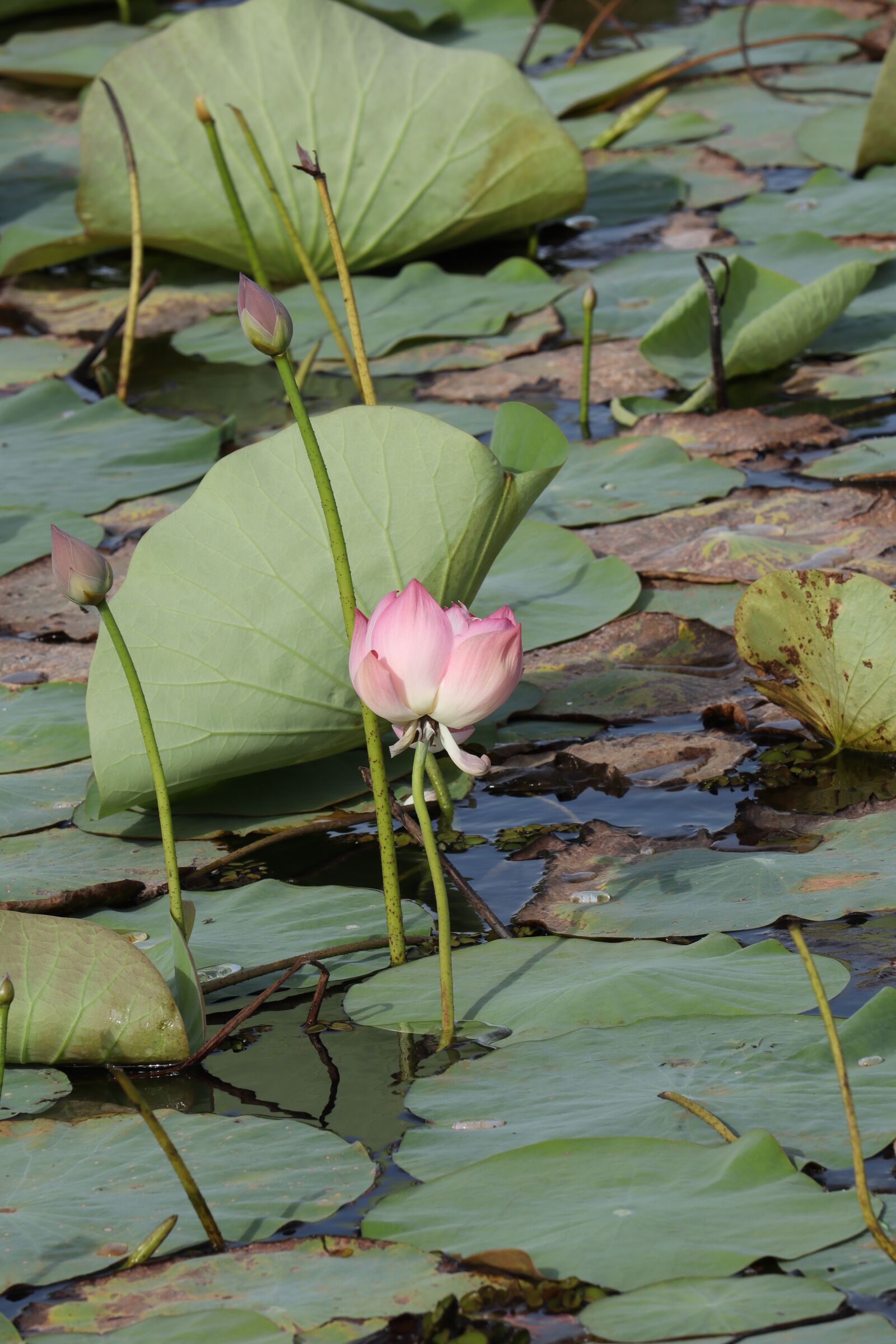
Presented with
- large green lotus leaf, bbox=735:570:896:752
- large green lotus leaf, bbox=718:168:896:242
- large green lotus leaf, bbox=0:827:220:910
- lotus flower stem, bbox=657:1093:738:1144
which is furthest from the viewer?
large green lotus leaf, bbox=718:168:896:242

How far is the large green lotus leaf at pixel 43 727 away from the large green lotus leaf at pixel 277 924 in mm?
423

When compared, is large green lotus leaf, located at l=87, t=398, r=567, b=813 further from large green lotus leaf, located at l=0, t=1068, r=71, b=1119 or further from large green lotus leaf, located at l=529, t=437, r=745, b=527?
Result: large green lotus leaf, located at l=529, t=437, r=745, b=527

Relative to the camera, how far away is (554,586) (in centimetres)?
243

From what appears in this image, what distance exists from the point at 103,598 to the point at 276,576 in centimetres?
50

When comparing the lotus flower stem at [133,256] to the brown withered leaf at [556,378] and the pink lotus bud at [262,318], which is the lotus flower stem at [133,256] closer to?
the brown withered leaf at [556,378]

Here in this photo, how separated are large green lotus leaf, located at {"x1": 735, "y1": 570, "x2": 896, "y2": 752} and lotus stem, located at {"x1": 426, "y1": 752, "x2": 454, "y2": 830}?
17.0 inches

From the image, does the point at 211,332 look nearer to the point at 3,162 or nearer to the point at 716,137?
the point at 3,162

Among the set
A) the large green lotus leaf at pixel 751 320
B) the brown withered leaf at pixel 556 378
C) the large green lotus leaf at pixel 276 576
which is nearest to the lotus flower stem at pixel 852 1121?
the large green lotus leaf at pixel 276 576

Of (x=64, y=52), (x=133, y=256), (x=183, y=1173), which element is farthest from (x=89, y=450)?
Answer: (x=64, y=52)

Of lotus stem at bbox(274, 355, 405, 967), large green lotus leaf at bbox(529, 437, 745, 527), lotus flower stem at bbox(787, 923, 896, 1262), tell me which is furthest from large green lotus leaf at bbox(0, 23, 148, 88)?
lotus flower stem at bbox(787, 923, 896, 1262)

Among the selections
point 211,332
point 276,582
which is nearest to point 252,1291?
point 276,582

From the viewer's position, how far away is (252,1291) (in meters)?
1.07

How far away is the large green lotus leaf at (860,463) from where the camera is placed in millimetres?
2787

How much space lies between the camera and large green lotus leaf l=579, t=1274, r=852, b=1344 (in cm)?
98
